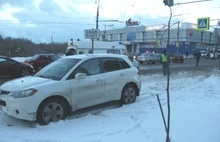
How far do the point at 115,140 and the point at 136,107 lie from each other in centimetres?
323

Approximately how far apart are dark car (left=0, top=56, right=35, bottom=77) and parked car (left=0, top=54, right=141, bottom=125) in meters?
10.9

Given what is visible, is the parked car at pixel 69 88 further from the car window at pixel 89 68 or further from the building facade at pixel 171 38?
the building facade at pixel 171 38

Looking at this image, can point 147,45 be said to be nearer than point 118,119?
No

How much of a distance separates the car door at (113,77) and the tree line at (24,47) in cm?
6806

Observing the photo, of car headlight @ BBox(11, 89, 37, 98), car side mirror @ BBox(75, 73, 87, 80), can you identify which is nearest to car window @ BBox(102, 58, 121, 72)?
car side mirror @ BBox(75, 73, 87, 80)

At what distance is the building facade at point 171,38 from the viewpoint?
84.6 metres

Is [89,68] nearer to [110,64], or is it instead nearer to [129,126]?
[110,64]

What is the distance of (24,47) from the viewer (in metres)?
93.1

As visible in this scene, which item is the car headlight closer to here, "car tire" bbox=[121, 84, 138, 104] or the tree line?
"car tire" bbox=[121, 84, 138, 104]

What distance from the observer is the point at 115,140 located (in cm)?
598

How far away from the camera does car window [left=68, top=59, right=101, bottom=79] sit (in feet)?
27.3

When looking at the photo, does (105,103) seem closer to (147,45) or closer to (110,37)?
(147,45)

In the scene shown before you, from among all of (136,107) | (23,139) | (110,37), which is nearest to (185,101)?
(136,107)

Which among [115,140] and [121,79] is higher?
[121,79]
